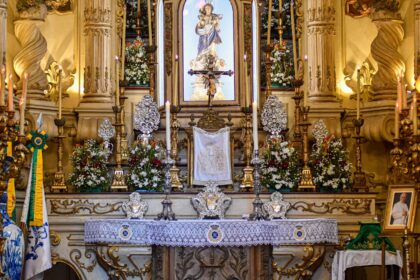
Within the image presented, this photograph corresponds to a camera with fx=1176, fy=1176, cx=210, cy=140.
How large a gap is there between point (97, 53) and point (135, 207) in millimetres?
3288

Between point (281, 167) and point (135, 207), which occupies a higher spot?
point (281, 167)

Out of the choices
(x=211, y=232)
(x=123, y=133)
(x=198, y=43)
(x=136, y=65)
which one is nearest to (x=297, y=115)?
(x=198, y=43)

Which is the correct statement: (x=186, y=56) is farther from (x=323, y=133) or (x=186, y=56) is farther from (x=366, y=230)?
(x=366, y=230)

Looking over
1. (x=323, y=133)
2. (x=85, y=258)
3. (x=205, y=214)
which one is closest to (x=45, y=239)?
(x=85, y=258)

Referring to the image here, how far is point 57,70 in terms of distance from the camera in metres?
19.6

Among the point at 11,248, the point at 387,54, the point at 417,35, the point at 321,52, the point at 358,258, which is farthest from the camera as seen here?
the point at 321,52

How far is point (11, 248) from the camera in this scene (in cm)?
1597

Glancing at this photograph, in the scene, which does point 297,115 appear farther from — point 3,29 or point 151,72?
point 3,29

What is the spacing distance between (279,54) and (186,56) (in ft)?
5.21

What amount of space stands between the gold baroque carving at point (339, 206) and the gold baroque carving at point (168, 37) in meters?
3.64

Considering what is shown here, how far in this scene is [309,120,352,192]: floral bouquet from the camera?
18.1 m

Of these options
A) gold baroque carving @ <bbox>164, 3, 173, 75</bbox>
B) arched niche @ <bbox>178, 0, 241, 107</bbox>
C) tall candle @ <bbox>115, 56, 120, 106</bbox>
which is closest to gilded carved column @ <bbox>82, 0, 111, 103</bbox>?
tall candle @ <bbox>115, 56, 120, 106</bbox>

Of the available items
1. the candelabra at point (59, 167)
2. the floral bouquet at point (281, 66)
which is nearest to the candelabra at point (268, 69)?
the floral bouquet at point (281, 66)

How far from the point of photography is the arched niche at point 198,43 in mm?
19625
